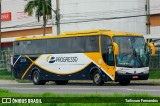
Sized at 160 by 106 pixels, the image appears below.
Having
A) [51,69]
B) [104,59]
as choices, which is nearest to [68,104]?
[104,59]

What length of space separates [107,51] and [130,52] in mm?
1308

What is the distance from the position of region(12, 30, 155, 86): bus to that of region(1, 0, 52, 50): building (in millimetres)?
48093

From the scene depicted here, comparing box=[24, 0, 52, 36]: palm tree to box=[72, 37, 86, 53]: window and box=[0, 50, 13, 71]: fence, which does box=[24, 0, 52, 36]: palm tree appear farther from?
box=[72, 37, 86, 53]: window

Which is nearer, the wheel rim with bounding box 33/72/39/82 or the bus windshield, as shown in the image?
the bus windshield

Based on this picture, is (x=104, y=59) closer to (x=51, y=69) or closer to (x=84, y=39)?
(x=84, y=39)

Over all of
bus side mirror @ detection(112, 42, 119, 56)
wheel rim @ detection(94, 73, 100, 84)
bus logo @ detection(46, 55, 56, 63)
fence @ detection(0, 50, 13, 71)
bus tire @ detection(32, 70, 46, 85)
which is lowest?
fence @ detection(0, 50, 13, 71)

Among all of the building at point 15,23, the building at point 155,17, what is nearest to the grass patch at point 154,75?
the building at point 155,17

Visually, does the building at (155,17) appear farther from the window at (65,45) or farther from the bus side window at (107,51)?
the bus side window at (107,51)

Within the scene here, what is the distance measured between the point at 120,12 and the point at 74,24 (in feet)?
18.3

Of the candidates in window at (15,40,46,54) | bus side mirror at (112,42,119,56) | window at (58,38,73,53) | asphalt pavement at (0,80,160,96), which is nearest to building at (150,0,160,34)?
asphalt pavement at (0,80,160,96)

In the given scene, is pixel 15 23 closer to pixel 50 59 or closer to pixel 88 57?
pixel 50 59

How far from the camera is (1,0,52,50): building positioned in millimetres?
87125

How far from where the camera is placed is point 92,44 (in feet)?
108

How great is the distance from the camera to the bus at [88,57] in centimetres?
3222
